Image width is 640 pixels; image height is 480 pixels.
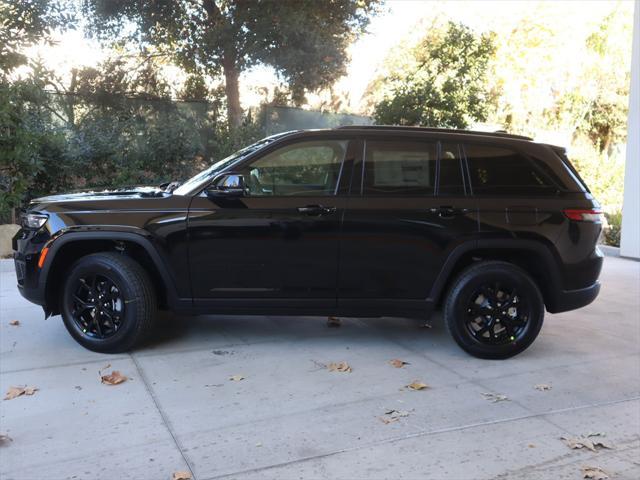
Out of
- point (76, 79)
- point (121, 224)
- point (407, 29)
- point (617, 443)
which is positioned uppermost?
point (407, 29)

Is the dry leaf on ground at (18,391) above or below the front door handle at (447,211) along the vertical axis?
below

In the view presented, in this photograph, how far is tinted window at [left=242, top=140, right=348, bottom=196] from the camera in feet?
15.5

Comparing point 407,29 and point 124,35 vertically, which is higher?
point 407,29

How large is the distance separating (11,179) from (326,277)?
20.1 feet

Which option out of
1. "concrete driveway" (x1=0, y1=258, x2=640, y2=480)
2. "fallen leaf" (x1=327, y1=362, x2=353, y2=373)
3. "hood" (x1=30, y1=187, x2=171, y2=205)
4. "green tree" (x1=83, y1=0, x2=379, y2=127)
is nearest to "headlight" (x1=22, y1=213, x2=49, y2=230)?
"hood" (x1=30, y1=187, x2=171, y2=205)

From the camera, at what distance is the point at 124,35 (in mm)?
13203

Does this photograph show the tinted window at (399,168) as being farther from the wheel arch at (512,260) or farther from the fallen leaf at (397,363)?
the fallen leaf at (397,363)

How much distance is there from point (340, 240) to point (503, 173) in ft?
4.84

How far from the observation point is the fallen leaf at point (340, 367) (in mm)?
4543

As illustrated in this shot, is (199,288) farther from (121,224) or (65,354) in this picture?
(65,354)

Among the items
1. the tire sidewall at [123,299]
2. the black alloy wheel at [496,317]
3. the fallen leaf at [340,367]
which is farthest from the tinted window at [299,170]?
the black alloy wheel at [496,317]

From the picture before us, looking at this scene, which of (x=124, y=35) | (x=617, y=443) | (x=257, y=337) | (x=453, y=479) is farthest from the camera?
(x=124, y=35)

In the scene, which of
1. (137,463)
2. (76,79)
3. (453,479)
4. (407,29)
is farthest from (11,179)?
(407,29)

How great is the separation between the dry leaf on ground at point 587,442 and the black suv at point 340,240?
1.32 metres
